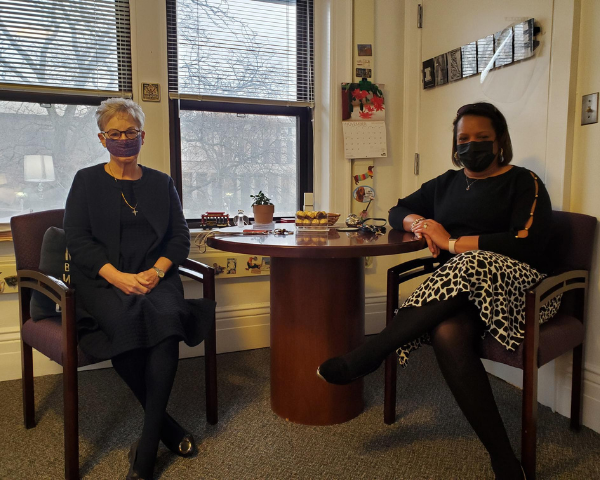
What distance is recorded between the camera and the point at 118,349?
147cm

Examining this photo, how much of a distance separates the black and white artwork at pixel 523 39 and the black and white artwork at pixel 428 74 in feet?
1.99

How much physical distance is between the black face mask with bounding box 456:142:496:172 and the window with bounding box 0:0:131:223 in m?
1.73

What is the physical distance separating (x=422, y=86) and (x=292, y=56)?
80 centimetres

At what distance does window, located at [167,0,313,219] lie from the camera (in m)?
2.62

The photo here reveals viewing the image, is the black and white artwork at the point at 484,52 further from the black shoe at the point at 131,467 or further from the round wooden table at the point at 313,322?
the black shoe at the point at 131,467

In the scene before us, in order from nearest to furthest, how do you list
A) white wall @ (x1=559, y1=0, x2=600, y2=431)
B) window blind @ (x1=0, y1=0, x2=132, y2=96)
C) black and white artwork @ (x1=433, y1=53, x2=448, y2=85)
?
white wall @ (x1=559, y1=0, x2=600, y2=431) < window blind @ (x1=0, y1=0, x2=132, y2=96) < black and white artwork @ (x1=433, y1=53, x2=448, y2=85)

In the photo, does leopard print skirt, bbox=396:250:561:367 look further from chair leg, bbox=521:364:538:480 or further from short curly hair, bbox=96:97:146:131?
short curly hair, bbox=96:97:146:131

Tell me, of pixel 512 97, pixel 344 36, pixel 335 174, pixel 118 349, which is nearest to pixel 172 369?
pixel 118 349

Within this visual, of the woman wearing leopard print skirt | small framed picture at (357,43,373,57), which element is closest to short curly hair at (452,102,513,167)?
the woman wearing leopard print skirt

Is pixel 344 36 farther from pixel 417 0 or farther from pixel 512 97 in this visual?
pixel 512 97

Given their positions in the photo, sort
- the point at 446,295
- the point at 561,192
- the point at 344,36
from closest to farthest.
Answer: the point at 446,295 < the point at 561,192 < the point at 344,36

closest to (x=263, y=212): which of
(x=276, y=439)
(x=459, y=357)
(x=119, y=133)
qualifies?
(x=119, y=133)

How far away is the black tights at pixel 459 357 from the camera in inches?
54.7

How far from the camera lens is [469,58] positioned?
8.02ft
